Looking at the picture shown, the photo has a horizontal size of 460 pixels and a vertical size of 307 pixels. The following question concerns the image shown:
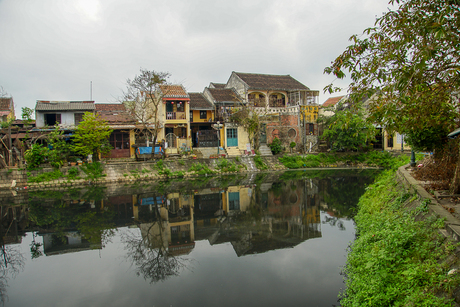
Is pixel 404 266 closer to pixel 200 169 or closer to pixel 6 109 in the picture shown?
pixel 200 169

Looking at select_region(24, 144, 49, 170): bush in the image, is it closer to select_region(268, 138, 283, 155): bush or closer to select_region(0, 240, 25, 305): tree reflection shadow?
select_region(0, 240, 25, 305): tree reflection shadow

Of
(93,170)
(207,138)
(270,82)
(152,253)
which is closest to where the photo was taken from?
(152,253)

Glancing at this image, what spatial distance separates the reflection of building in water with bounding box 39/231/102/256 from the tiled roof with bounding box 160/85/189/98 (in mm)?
18927

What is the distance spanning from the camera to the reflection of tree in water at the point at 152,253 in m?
6.75

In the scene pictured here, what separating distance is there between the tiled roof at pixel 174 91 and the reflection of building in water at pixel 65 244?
1893 cm

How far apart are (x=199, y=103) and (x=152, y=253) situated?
76.7 ft

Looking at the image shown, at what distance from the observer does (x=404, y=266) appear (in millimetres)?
4707

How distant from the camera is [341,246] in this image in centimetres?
785

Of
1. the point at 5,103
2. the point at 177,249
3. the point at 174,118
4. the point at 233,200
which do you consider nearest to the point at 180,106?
the point at 174,118

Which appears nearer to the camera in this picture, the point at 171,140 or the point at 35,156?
the point at 35,156

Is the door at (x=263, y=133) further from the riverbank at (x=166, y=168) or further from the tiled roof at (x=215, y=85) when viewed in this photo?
the tiled roof at (x=215, y=85)

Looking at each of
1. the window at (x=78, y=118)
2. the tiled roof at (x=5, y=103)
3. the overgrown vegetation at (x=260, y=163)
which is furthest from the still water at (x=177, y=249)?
the tiled roof at (x=5, y=103)

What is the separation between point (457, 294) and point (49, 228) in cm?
1159

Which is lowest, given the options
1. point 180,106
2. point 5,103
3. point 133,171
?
point 133,171
